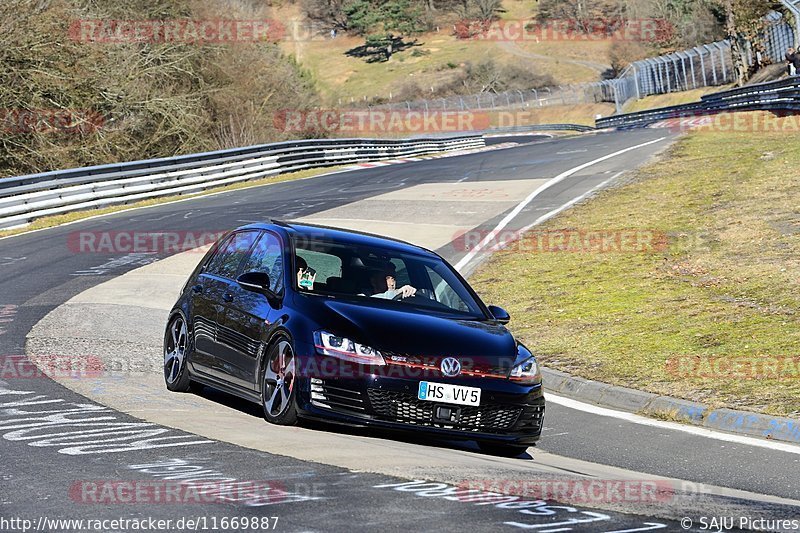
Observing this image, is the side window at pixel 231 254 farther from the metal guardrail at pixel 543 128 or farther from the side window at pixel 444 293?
the metal guardrail at pixel 543 128

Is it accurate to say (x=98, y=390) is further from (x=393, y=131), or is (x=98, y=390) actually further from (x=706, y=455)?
(x=393, y=131)

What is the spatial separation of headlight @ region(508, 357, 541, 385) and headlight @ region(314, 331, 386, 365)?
1066 millimetres

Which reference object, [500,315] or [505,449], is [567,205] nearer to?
[500,315]

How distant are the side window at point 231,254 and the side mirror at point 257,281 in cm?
79

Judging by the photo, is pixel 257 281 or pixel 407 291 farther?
pixel 407 291

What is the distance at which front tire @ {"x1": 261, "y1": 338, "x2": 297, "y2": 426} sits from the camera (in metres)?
8.47

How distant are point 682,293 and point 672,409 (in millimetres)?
5360

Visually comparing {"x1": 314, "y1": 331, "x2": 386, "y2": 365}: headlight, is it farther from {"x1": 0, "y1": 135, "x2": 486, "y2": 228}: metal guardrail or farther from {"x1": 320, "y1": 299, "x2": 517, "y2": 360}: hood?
{"x1": 0, "y1": 135, "x2": 486, "y2": 228}: metal guardrail

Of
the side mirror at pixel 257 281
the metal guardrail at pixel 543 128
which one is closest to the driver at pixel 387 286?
the side mirror at pixel 257 281

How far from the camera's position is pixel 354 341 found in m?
8.44

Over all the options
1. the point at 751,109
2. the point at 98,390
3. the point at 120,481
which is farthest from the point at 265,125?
the point at 120,481

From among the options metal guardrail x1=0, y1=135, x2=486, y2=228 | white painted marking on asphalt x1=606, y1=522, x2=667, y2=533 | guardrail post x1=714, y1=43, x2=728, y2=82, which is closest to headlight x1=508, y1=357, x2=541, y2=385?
white painted marking on asphalt x1=606, y1=522, x2=667, y2=533

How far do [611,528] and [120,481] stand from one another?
2626 millimetres

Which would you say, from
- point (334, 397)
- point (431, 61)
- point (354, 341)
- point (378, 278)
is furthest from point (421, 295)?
point (431, 61)
